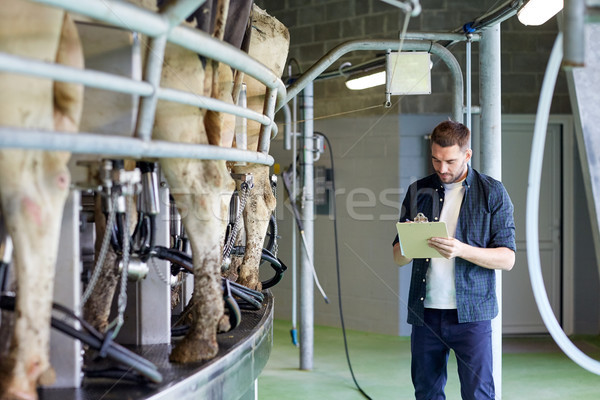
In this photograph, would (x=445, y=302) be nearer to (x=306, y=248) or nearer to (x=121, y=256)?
(x=121, y=256)

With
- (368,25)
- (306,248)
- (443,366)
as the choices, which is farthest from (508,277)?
(443,366)

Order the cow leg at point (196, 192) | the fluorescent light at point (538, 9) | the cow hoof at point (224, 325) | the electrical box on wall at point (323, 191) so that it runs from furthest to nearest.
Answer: the electrical box on wall at point (323, 191), the fluorescent light at point (538, 9), the cow hoof at point (224, 325), the cow leg at point (196, 192)

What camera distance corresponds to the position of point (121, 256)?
188 cm

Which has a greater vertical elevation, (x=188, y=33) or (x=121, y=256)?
(x=188, y=33)

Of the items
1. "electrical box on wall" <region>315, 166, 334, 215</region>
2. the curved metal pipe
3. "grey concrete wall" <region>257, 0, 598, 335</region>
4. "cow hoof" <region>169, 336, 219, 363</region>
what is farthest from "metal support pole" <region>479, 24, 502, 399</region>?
"electrical box on wall" <region>315, 166, 334, 215</region>

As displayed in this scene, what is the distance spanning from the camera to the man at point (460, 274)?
8.68 ft

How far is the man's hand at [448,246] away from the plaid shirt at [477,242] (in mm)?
170

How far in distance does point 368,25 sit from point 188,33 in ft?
17.4

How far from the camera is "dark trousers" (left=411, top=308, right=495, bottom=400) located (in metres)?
2.64

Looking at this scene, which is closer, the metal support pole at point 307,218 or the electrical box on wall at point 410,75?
the electrical box on wall at point 410,75

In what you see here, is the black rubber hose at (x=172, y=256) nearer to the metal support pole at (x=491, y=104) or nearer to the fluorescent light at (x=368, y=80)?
the metal support pole at (x=491, y=104)

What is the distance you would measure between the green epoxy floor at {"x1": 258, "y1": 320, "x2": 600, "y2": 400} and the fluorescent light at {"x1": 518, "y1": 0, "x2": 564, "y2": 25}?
7.71 feet

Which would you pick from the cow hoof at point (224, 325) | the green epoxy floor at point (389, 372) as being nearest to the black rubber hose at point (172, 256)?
the cow hoof at point (224, 325)

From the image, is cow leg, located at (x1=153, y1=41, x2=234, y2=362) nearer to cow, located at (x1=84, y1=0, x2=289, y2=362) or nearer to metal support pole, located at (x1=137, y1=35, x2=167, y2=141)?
cow, located at (x1=84, y1=0, x2=289, y2=362)
